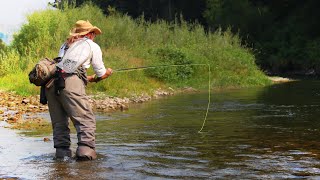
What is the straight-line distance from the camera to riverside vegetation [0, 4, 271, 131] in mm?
17516

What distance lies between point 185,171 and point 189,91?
44.2 ft

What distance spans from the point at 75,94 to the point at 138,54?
49.0ft

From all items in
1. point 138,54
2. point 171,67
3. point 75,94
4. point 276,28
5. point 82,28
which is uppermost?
point 276,28

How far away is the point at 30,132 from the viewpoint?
9086mm

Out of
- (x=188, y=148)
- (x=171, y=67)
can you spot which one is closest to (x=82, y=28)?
(x=188, y=148)

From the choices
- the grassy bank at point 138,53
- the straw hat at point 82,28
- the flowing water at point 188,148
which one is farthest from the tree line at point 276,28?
the straw hat at point 82,28

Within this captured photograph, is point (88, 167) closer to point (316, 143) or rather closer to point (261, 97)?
point (316, 143)

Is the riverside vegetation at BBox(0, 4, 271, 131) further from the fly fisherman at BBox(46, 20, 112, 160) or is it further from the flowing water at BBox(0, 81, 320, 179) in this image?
the fly fisherman at BBox(46, 20, 112, 160)

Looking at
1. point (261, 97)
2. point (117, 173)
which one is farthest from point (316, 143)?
point (261, 97)

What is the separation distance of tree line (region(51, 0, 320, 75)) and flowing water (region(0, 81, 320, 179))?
22.6m

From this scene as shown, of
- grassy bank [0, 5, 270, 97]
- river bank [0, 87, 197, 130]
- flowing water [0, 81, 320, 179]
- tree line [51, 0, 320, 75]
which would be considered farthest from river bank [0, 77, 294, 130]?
tree line [51, 0, 320, 75]

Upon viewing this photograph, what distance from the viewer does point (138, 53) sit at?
21.6 m

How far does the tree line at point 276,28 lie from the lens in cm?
3481

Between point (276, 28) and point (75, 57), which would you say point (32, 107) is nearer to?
point (75, 57)
